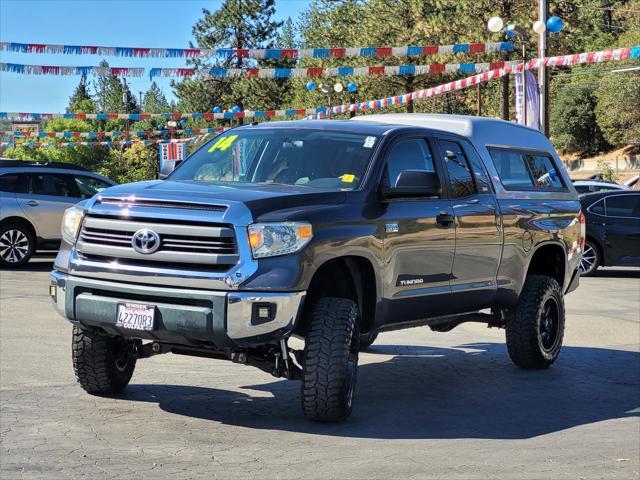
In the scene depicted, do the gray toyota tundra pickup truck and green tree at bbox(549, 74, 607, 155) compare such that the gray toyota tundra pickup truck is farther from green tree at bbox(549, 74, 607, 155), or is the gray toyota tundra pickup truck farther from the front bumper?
green tree at bbox(549, 74, 607, 155)

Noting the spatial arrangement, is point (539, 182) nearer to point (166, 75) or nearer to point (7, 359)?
point (7, 359)

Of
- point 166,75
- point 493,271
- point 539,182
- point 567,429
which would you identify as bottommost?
point 567,429

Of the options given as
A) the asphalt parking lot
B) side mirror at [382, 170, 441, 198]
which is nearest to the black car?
the asphalt parking lot

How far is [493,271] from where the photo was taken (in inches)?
371

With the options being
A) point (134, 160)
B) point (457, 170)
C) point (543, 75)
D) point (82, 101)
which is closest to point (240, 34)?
point (134, 160)

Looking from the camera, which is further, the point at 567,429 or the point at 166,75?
the point at 166,75

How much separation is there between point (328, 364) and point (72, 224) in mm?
2014

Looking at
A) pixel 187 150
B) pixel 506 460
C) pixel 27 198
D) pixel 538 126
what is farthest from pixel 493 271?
pixel 187 150

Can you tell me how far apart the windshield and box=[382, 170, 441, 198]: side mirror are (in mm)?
260

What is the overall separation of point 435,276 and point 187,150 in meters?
56.0

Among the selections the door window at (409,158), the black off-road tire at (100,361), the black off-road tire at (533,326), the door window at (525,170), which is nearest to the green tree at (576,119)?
the door window at (525,170)

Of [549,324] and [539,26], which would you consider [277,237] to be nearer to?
[549,324]

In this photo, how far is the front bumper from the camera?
690cm

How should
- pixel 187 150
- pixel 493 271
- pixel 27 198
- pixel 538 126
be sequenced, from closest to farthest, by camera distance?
pixel 493 271
pixel 27 198
pixel 538 126
pixel 187 150
